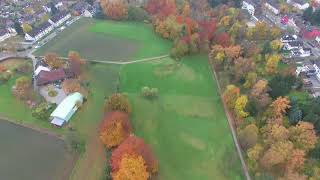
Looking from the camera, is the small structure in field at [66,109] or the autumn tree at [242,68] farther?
the autumn tree at [242,68]

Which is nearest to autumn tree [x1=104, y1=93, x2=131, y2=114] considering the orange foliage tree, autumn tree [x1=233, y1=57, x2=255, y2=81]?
the orange foliage tree

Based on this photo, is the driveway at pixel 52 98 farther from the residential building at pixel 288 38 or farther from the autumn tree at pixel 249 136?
the residential building at pixel 288 38

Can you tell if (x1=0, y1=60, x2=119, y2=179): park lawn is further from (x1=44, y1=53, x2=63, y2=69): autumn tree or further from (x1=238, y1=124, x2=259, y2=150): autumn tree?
(x1=238, y1=124, x2=259, y2=150): autumn tree

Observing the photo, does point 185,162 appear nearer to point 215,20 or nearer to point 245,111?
point 245,111

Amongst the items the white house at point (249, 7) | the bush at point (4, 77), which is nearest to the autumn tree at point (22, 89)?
the bush at point (4, 77)

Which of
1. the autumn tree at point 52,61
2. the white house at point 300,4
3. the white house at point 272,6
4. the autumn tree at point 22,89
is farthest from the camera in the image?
the white house at point 300,4

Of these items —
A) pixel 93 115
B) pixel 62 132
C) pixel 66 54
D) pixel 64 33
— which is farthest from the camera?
pixel 64 33

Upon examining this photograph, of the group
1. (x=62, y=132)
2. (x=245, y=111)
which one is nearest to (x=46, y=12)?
(x=62, y=132)
